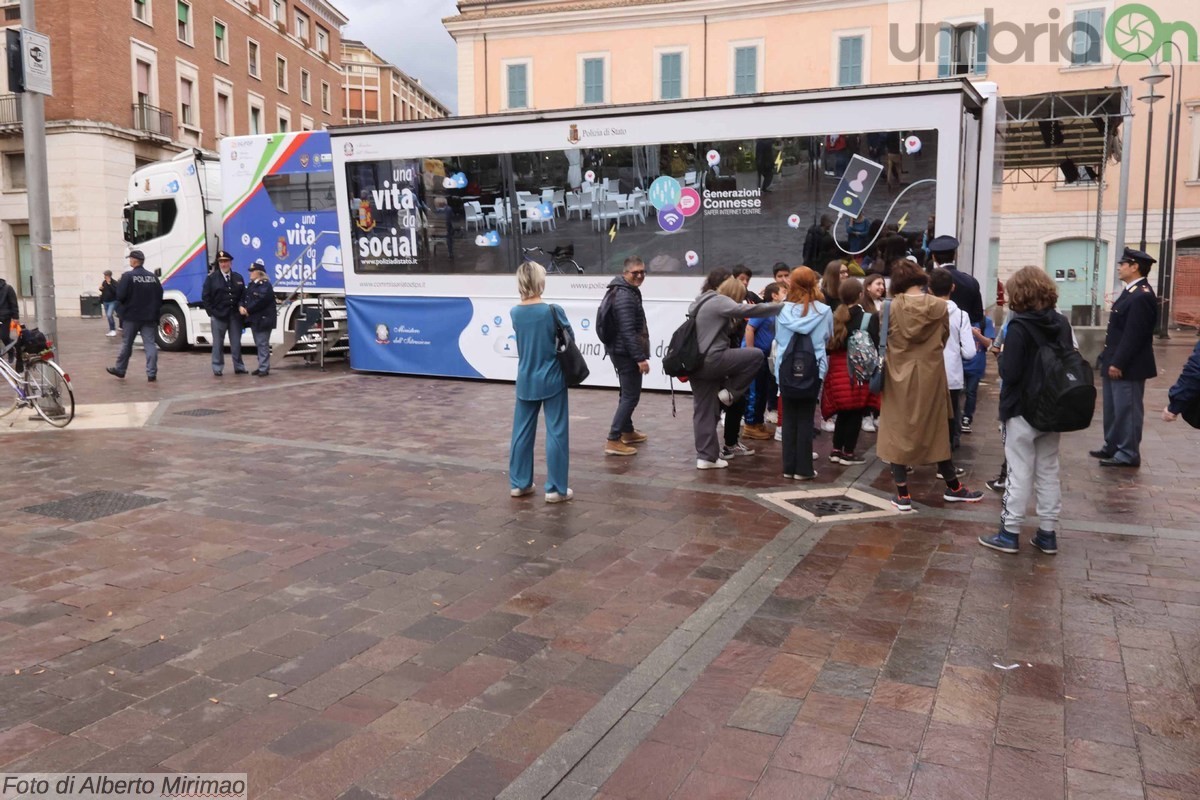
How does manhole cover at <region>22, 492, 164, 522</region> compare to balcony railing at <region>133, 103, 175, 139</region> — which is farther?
balcony railing at <region>133, 103, 175, 139</region>

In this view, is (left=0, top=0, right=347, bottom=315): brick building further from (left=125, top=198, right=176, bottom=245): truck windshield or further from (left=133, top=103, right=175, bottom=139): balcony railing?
(left=125, top=198, right=176, bottom=245): truck windshield

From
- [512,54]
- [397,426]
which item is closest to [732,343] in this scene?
[397,426]

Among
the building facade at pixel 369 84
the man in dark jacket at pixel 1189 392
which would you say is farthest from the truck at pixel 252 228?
the building facade at pixel 369 84

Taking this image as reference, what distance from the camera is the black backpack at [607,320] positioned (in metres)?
8.17

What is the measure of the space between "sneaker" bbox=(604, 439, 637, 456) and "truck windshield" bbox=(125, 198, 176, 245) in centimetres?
1345

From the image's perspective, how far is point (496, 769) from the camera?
3.08m

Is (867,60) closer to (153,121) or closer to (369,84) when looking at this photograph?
(153,121)

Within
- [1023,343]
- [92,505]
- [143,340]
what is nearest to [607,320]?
[1023,343]

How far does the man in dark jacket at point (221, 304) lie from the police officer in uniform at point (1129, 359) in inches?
452

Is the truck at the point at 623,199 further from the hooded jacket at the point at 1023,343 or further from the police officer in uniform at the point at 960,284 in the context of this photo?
the hooded jacket at the point at 1023,343

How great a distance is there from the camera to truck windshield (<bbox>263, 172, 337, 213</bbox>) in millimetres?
15812

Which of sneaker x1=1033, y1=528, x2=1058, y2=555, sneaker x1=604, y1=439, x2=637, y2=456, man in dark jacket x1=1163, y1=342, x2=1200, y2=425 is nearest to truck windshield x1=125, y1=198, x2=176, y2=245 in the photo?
sneaker x1=604, y1=439, x2=637, y2=456

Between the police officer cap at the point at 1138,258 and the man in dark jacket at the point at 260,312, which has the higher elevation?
the police officer cap at the point at 1138,258

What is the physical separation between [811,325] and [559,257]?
5533 millimetres
